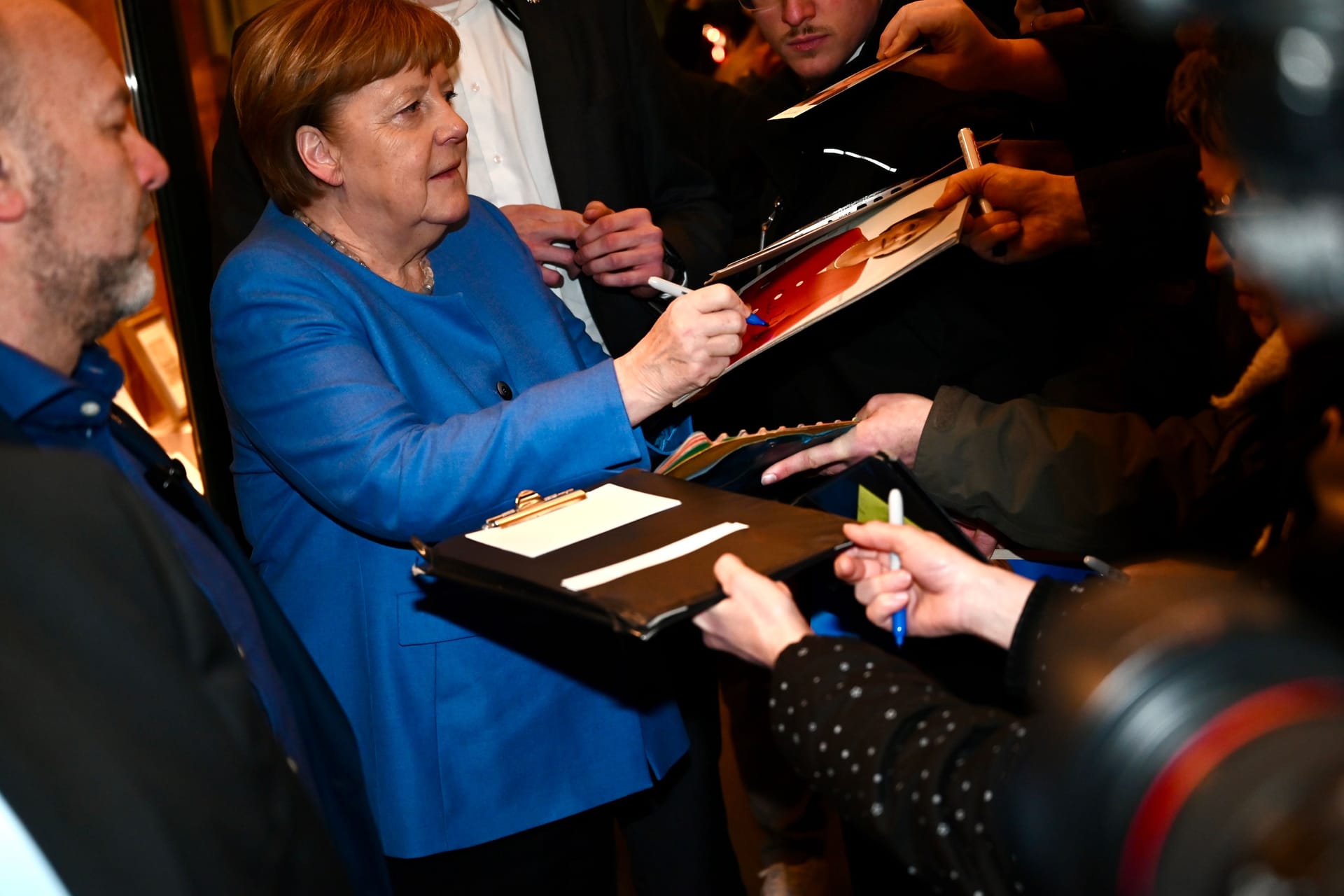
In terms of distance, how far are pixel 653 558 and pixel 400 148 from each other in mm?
816

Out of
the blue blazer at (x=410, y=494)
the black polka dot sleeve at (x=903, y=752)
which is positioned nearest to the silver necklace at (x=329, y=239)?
the blue blazer at (x=410, y=494)

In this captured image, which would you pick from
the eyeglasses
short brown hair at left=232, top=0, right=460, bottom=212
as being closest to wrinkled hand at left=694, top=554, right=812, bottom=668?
the eyeglasses

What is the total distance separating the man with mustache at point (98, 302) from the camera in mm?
1142

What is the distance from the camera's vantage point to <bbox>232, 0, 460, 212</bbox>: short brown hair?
1.59 metres

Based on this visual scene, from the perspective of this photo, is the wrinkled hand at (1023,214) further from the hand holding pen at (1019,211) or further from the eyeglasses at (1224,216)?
the eyeglasses at (1224,216)

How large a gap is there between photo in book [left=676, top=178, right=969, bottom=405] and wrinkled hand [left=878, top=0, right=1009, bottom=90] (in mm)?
248

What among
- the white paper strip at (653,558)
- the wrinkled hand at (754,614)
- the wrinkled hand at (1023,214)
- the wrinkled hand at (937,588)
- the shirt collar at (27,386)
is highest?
the shirt collar at (27,386)

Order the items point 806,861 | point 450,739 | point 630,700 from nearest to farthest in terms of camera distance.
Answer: point 450,739
point 630,700
point 806,861

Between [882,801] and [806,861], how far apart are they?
181cm

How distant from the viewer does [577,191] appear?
221 cm

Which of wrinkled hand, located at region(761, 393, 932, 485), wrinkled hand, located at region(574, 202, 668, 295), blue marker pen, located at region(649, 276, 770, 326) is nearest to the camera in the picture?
blue marker pen, located at region(649, 276, 770, 326)

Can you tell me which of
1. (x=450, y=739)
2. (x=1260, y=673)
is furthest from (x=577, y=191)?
(x=1260, y=673)

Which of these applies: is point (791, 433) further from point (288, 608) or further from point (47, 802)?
point (47, 802)

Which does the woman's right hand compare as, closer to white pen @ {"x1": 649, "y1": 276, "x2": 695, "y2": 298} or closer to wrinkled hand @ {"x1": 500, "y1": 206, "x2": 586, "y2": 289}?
white pen @ {"x1": 649, "y1": 276, "x2": 695, "y2": 298}
